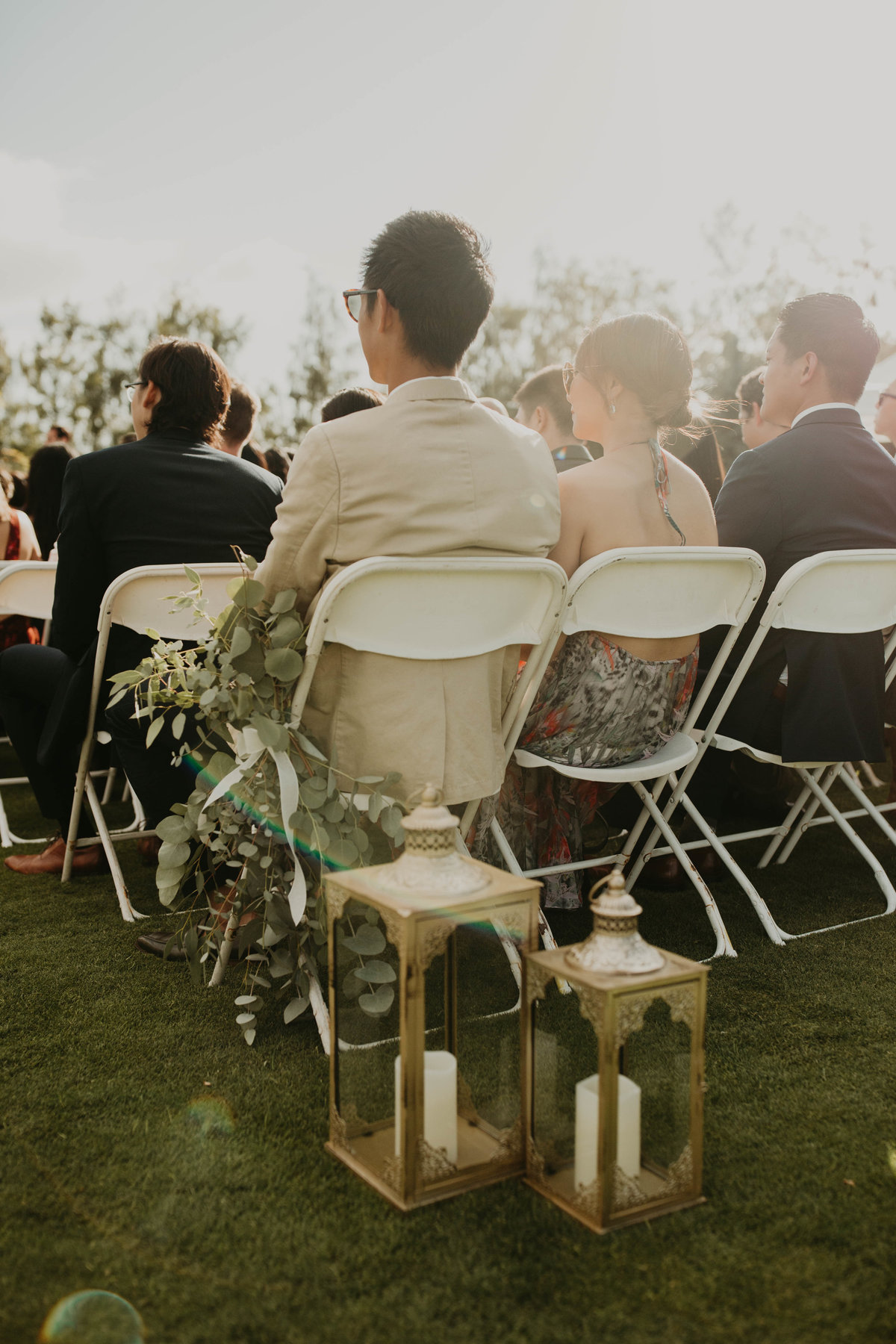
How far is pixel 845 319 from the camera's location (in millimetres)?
3115

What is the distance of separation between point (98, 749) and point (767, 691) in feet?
7.83

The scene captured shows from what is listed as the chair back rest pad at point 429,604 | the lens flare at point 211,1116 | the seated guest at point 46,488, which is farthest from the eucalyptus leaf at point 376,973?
the seated guest at point 46,488

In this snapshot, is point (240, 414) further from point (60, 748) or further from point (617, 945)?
point (617, 945)

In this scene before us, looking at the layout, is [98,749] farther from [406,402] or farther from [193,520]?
[406,402]

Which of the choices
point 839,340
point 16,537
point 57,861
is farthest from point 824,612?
point 16,537

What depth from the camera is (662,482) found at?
2486mm

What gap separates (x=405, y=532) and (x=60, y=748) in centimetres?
161

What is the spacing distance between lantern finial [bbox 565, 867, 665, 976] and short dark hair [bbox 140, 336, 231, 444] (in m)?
2.05

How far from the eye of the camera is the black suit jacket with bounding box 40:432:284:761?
266 cm

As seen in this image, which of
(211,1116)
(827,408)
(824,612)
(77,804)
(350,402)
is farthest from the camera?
(350,402)

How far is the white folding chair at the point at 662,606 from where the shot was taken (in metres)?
2.07

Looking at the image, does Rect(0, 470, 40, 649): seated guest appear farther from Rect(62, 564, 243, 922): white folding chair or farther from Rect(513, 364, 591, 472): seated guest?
Rect(513, 364, 591, 472): seated guest

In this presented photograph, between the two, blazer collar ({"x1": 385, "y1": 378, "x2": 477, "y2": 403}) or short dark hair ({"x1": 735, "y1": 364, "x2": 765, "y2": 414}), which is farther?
short dark hair ({"x1": 735, "y1": 364, "x2": 765, "y2": 414})

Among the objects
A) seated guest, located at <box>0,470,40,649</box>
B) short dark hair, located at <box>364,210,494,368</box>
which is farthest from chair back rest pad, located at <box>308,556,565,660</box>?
seated guest, located at <box>0,470,40,649</box>
